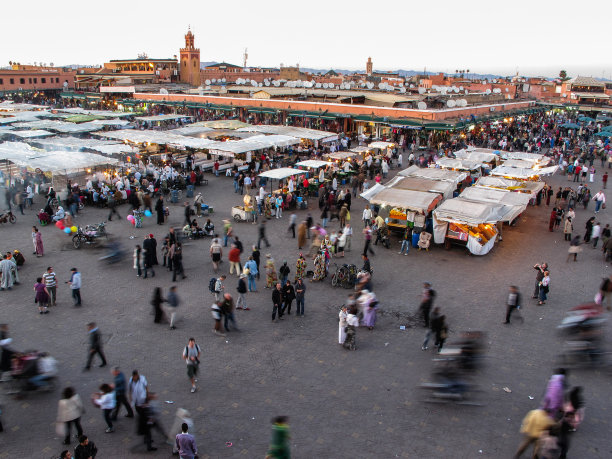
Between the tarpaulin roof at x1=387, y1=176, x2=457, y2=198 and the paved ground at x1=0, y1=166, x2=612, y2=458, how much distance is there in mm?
3946

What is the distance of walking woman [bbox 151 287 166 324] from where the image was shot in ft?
32.1

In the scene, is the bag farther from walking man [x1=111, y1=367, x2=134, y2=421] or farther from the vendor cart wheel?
the vendor cart wheel

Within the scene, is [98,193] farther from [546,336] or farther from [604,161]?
[604,161]

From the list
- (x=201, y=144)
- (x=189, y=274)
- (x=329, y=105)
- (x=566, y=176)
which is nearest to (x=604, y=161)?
(x=566, y=176)

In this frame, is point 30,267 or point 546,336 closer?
point 546,336

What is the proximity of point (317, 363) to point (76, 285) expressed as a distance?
19.5 ft

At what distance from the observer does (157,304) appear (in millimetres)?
9883

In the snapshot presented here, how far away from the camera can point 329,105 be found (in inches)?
1580

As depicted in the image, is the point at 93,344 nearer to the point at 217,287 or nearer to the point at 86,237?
the point at 217,287

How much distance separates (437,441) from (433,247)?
9.38m

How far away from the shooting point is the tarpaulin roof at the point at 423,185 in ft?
56.4

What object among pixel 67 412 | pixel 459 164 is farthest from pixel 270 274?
pixel 459 164

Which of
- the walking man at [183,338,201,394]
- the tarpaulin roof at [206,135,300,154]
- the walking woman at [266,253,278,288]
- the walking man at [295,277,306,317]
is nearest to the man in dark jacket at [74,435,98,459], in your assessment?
the walking man at [183,338,201,394]

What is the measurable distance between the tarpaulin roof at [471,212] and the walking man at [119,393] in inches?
429
